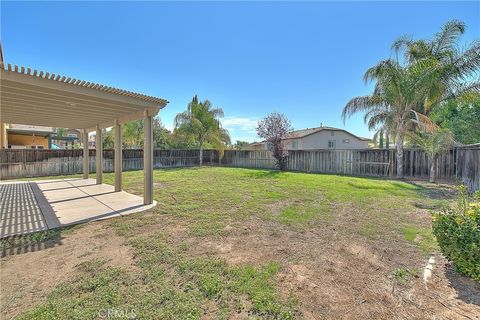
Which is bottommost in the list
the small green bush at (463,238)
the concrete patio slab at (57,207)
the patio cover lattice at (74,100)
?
the concrete patio slab at (57,207)

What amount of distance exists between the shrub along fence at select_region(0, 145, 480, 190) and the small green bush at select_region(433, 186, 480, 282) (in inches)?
253

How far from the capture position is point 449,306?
228cm

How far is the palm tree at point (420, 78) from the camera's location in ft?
36.2

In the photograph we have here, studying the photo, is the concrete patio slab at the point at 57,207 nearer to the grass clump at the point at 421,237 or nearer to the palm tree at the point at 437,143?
the grass clump at the point at 421,237

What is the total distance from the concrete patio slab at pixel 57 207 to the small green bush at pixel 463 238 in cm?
602

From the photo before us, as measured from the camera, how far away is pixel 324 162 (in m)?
16.1

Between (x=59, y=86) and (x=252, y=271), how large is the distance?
203 inches

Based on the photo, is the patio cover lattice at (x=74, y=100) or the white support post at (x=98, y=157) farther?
the white support post at (x=98, y=157)

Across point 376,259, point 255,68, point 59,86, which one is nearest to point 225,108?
point 255,68

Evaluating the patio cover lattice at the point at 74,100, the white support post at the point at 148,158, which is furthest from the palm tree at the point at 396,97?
the white support post at the point at 148,158

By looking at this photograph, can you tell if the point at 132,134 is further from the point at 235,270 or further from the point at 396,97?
the point at 235,270

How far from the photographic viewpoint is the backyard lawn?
2209 mm

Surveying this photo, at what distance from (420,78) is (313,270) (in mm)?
12514

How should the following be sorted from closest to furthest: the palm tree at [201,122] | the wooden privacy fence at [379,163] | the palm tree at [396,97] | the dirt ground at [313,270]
→ the dirt ground at [313,270] < the wooden privacy fence at [379,163] < the palm tree at [396,97] < the palm tree at [201,122]
